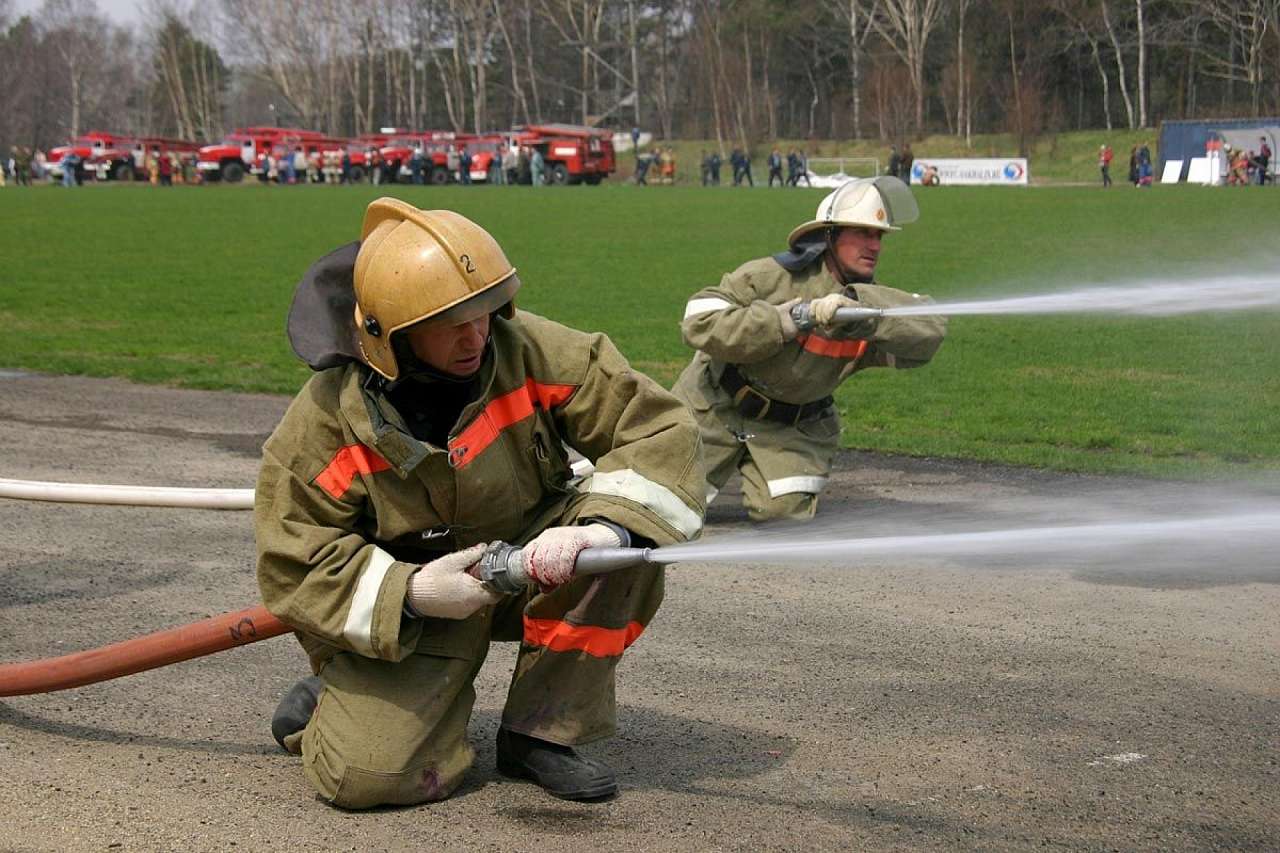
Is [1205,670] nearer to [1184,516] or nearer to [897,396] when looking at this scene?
[1184,516]

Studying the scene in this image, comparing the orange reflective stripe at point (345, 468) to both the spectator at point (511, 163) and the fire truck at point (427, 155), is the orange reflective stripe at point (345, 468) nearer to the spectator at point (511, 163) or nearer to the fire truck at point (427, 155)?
the spectator at point (511, 163)

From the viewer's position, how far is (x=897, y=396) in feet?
37.3

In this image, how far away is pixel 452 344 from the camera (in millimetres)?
3730

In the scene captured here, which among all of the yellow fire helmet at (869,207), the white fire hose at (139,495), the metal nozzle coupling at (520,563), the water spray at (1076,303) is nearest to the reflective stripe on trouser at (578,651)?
the metal nozzle coupling at (520,563)

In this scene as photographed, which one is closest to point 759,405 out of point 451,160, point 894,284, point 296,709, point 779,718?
point 779,718

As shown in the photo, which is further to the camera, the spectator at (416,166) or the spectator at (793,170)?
the spectator at (416,166)

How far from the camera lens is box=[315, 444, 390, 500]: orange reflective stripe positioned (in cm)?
381

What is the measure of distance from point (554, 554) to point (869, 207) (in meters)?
4.08

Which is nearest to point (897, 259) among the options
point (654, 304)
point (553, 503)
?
point (654, 304)

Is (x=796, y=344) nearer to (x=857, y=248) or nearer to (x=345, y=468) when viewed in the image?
(x=857, y=248)

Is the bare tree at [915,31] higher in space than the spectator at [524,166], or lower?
higher

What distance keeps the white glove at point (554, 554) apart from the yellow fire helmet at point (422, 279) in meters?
0.55

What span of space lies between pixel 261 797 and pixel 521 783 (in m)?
0.66

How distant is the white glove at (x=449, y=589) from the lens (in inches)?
143
